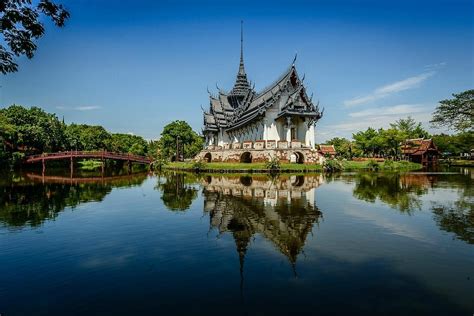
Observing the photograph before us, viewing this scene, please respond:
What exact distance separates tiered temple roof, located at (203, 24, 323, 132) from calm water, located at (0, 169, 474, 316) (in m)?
29.8

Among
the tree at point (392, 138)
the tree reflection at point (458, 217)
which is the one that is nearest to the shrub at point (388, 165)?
the tree at point (392, 138)

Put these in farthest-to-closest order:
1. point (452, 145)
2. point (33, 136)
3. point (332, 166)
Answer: point (452, 145)
point (33, 136)
point (332, 166)

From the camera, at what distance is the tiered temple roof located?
137 ft

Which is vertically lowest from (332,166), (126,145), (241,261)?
(241,261)

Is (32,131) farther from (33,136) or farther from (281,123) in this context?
(281,123)

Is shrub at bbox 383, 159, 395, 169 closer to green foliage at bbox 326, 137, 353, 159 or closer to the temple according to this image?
the temple

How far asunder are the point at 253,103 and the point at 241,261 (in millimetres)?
44778

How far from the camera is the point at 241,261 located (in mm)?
7094

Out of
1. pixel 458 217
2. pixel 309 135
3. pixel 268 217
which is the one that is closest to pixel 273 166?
pixel 309 135

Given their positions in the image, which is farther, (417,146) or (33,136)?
(417,146)

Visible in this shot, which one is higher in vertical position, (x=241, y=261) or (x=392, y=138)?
(x=392, y=138)

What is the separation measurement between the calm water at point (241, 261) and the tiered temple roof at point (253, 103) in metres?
29.8

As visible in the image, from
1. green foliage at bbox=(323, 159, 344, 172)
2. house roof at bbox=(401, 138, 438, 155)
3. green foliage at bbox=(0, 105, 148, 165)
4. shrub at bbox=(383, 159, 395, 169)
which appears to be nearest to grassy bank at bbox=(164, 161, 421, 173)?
shrub at bbox=(383, 159, 395, 169)

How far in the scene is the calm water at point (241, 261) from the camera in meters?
5.09
